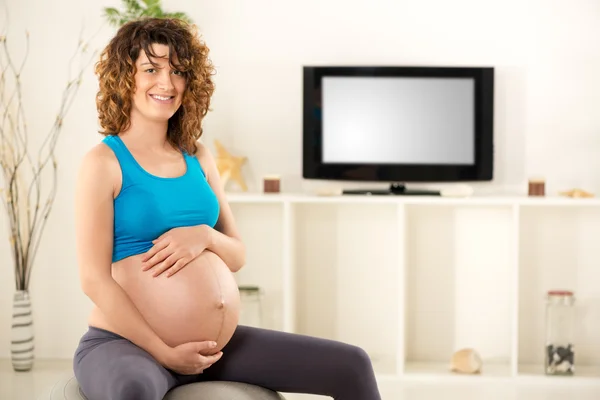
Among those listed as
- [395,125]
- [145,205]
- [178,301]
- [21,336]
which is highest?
[395,125]

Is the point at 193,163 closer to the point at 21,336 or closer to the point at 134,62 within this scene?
the point at 134,62

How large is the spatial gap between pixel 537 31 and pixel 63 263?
99.4 inches

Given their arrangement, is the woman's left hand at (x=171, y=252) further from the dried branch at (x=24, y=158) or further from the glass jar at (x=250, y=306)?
the dried branch at (x=24, y=158)

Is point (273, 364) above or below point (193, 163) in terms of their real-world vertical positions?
below

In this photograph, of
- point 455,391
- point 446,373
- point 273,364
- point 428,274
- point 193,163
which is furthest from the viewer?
point 428,274

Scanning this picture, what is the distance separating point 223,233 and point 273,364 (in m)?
0.39

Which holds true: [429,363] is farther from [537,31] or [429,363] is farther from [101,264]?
[101,264]

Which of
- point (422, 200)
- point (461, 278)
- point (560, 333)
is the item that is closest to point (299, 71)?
point (422, 200)

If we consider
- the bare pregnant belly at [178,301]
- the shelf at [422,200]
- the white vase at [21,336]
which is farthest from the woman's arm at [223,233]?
the white vase at [21,336]

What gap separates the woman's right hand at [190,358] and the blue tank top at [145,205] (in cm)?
24

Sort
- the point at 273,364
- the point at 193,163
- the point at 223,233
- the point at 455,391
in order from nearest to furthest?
the point at 273,364
the point at 193,163
the point at 223,233
the point at 455,391

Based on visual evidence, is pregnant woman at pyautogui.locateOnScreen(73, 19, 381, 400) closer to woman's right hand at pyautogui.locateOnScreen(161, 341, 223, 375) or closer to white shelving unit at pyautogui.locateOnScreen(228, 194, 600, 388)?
woman's right hand at pyautogui.locateOnScreen(161, 341, 223, 375)

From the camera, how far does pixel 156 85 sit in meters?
1.97

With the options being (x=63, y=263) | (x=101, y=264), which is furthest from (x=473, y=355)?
(x=101, y=264)
